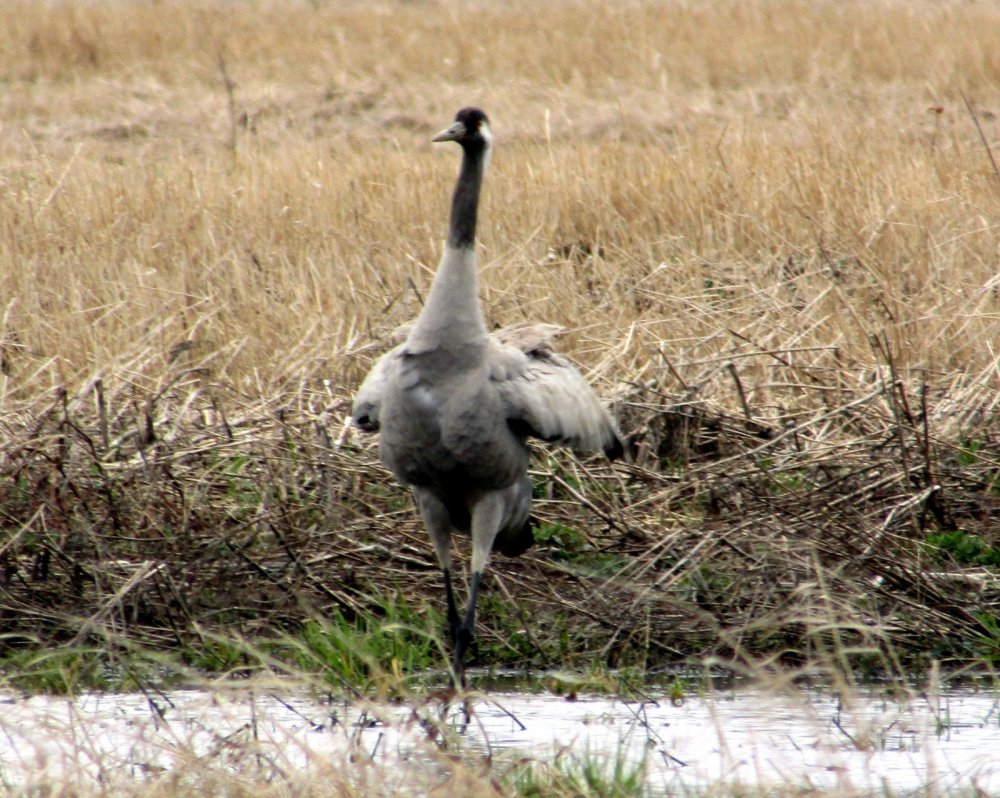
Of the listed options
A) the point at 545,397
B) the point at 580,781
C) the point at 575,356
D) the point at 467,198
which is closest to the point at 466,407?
the point at 545,397

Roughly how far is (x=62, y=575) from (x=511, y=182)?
5.53 metres

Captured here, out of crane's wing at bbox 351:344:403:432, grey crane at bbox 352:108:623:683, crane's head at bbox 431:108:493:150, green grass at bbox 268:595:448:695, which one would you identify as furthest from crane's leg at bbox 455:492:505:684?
crane's head at bbox 431:108:493:150

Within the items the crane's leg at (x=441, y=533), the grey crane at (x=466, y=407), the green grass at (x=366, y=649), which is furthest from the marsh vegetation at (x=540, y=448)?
the grey crane at (x=466, y=407)

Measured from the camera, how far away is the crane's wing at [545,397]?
16.1 ft

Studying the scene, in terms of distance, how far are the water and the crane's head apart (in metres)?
1.78

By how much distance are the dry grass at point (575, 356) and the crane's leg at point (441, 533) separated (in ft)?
0.79

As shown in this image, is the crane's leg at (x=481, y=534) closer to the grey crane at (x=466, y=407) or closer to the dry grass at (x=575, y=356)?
the grey crane at (x=466, y=407)

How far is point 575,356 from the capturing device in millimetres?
7375

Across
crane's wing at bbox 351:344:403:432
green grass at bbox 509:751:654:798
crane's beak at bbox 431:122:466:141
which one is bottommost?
green grass at bbox 509:751:654:798

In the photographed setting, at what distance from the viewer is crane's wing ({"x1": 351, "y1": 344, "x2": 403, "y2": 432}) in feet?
16.3

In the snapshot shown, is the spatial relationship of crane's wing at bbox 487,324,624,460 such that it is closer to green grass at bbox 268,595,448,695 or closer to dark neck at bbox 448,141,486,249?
dark neck at bbox 448,141,486,249

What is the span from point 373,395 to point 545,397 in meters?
0.56

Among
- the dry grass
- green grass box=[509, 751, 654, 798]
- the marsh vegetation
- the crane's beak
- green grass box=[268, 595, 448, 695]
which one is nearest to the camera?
green grass box=[509, 751, 654, 798]

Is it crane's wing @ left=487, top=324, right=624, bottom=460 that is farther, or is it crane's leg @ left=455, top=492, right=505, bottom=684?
crane's leg @ left=455, top=492, right=505, bottom=684
